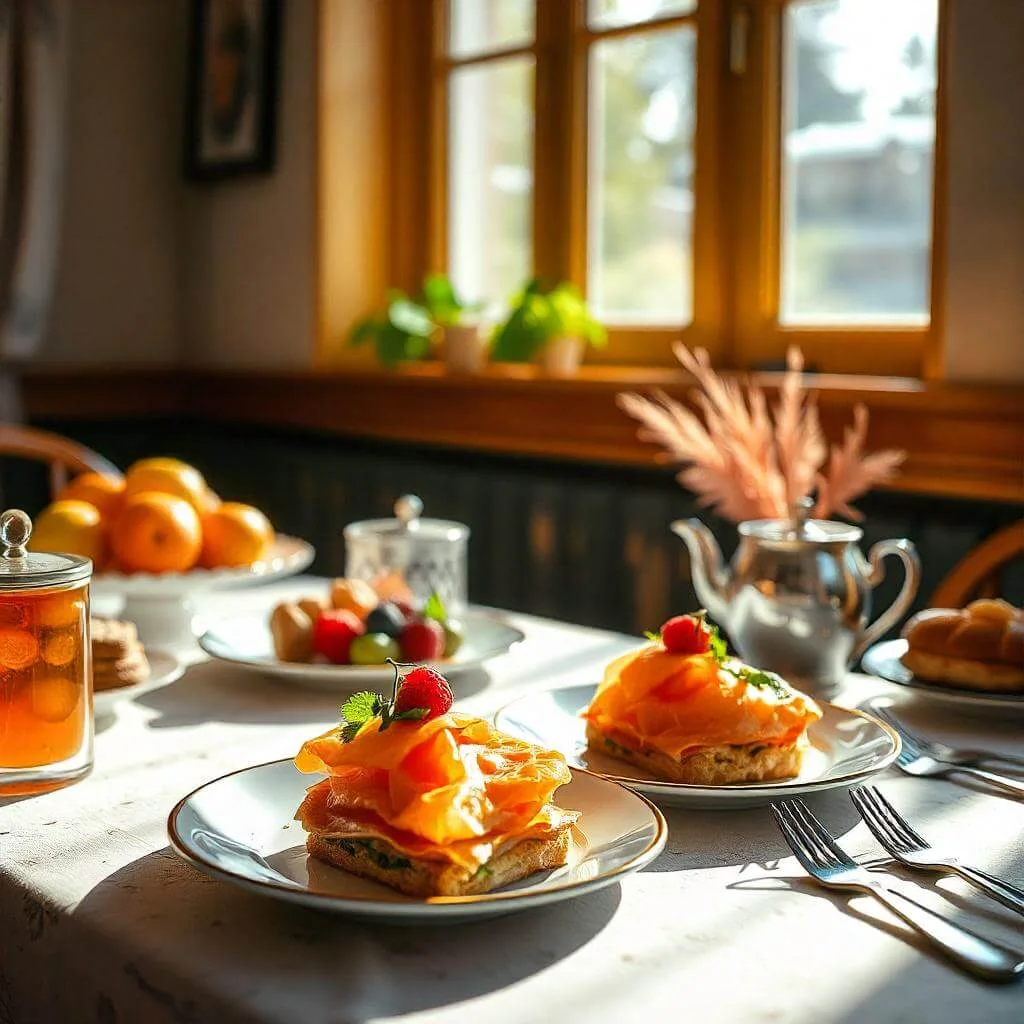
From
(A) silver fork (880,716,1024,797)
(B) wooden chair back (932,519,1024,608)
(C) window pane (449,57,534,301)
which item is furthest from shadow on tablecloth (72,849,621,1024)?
(C) window pane (449,57,534,301)

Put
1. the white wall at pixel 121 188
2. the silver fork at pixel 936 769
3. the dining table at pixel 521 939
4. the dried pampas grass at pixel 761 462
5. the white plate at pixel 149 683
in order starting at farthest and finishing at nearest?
the white wall at pixel 121 188
the dried pampas grass at pixel 761 462
the white plate at pixel 149 683
the silver fork at pixel 936 769
the dining table at pixel 521 939

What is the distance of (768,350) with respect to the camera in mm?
2451

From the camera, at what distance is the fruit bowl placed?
1298 mm

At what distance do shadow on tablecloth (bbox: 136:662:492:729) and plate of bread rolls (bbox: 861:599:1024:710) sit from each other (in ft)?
1.26

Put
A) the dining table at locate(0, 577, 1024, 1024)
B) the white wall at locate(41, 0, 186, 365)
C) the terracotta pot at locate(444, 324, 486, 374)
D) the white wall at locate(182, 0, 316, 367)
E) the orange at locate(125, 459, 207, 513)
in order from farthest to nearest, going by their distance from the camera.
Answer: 1. the white wall at locate(41, 0, 186, 365)
2. the white wall at locate(182, 0, 316, 367)
3. the terracotta pot at locate(444, 324, 486, 374)
4. the orange at locate(125, 459, 207, 513)
5. the dining table at locate(0, 577, 1024, 1024)

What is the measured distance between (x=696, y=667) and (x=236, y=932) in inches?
14.5

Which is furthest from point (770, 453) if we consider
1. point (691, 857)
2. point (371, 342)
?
point (371, 342)

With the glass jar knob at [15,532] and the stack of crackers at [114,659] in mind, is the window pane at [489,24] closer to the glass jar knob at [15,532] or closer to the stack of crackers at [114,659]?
the stack of crackers at [114,659]

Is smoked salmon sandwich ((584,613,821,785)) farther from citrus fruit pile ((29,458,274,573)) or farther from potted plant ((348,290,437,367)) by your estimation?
potted plant ((348,290,437,367))

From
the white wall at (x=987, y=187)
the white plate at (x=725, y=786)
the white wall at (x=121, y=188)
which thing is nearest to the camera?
the white plate at (x=725, y=786)

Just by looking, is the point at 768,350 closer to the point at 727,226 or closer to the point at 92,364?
the point at 727,226

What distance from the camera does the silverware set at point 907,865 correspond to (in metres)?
0.64

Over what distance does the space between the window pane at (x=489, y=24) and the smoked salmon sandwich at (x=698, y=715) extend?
7.11 feet

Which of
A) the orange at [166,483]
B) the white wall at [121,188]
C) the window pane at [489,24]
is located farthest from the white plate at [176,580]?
the white wall at [121,188]
